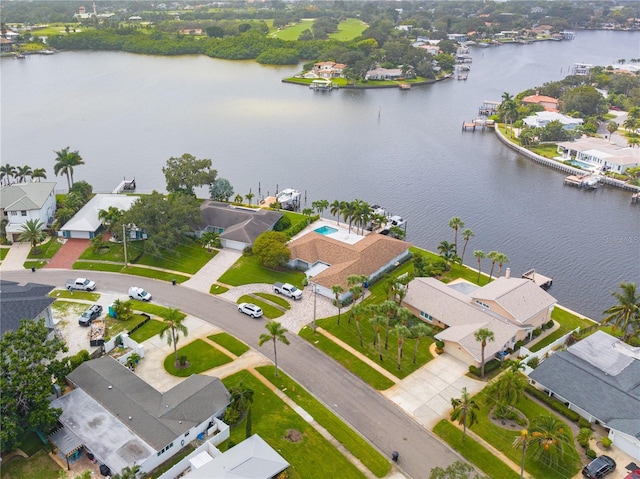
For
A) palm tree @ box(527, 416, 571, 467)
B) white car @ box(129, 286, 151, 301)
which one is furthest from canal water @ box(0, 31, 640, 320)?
white car @ box(129, 286, 151, 301)

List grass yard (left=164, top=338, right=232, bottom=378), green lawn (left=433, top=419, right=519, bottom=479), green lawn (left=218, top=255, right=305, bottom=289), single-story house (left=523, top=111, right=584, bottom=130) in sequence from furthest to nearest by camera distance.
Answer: single-story house (left=523, top=111, right=584, bottom=130)
green lawn (left=218, top=255, right=305, bottom=289)
grass yard (left=164, top=338, right=232, bottom=378)
green lawn (left=433, top=419, right=519, bottom=479)

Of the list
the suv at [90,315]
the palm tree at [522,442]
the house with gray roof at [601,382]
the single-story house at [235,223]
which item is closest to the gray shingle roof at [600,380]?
the house with gray roof at [601,382]

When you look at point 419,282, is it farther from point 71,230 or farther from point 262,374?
point 71,230

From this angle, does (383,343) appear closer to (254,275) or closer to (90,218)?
(254,275)

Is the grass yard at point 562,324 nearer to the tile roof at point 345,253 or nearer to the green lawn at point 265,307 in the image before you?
the tile roof at point 345,253

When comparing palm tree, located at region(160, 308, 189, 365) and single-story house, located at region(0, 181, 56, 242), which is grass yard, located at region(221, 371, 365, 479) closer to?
palm tree, located at region(160, 308, 189, 365)

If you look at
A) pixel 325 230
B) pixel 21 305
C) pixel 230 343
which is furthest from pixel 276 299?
pixel 21 305
